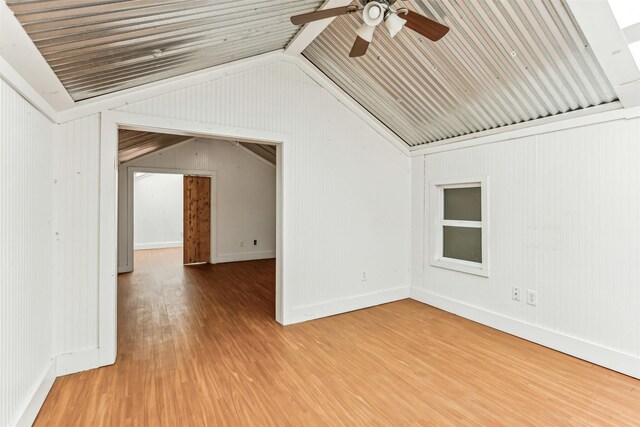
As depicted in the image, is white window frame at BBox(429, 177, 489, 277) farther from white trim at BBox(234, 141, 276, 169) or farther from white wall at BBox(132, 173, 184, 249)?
white wall at BBox(132, 173, 184, 249)

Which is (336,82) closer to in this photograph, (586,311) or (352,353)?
(352,353)

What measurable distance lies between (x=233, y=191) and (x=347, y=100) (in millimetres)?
4308

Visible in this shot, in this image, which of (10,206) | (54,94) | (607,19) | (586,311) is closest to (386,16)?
(607,19)

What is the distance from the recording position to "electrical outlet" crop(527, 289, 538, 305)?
2998 millimetres

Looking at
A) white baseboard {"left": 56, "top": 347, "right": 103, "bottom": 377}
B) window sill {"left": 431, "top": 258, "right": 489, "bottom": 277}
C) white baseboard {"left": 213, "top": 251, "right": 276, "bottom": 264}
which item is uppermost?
window sill {"left": 431, "top": 258, "right": 489, "bottom": 277}

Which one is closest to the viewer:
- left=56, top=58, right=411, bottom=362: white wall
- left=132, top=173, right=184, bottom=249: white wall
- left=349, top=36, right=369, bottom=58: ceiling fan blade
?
left=349, top=36, right=369, bottom=58: ceiling fan blade

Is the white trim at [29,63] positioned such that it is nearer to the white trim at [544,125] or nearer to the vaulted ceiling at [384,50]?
the vaulted ceiling at [384,50]

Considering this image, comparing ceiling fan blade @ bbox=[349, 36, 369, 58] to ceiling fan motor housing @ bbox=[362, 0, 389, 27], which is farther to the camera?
ceiling fan blade @ bbox=[349, 36, 369, 58]

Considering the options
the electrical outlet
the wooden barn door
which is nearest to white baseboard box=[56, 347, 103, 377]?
the electrical outlet

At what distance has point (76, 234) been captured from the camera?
8.16 feet

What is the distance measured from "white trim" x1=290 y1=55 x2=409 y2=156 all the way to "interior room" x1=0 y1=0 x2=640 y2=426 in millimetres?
29

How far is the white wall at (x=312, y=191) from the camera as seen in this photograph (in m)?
2.51

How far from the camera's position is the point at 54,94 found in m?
2.11

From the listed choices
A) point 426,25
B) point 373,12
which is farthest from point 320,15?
point 426,25
